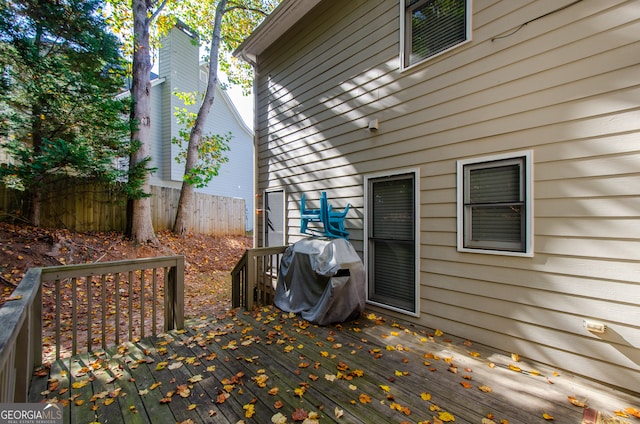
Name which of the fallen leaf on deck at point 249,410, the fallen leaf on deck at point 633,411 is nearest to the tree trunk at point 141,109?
the fallen leaf on deck at point 249,410

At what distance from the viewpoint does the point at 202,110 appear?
31.0ft

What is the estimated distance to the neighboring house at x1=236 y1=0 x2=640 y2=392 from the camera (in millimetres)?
2127

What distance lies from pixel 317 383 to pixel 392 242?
78.0 inches

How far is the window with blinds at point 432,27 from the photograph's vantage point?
3018 mm

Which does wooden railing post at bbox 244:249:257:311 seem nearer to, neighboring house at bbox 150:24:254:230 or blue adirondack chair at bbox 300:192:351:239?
blue adirondack chair at bbox 300:192:351:239

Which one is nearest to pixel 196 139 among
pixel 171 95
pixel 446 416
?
pixel 171 95

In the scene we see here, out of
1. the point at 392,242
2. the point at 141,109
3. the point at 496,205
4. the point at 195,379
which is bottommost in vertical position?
the point at 195,379

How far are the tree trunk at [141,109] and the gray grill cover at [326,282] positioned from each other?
18.2 ft

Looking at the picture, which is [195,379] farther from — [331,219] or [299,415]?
[331,219]

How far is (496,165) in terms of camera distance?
2.72 m

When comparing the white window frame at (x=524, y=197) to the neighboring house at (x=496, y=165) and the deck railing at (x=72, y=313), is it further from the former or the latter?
the deck railing at (x=72, y=313)

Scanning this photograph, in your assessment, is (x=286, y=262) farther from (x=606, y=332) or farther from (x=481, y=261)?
(x=606, y=332)

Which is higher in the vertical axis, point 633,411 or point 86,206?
point 86,206

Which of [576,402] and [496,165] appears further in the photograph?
[496,165]
